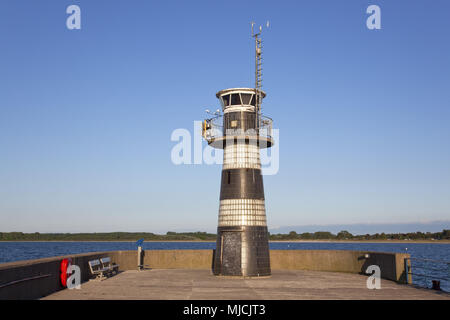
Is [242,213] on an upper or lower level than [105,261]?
upper

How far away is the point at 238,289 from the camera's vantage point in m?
17.0

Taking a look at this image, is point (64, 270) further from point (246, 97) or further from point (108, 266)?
point (246, 97)

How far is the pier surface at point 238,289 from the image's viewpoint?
14875 mm

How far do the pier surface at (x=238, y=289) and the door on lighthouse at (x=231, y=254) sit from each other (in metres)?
0.94

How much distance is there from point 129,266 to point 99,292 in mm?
10573

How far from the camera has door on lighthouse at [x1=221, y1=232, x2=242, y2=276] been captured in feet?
71.9

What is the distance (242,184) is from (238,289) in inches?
266

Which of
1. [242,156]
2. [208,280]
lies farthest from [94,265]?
[242,156]

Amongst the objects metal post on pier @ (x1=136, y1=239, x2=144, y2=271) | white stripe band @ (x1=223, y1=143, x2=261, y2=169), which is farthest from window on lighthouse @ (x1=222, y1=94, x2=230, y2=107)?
metal post on pier @ (x1=136, y1=239, x2=144, y2=271)

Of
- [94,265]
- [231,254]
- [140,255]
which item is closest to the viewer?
[94,265]

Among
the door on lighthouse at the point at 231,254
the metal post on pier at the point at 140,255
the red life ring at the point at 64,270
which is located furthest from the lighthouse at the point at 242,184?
the red life ring at the point at 64,270
